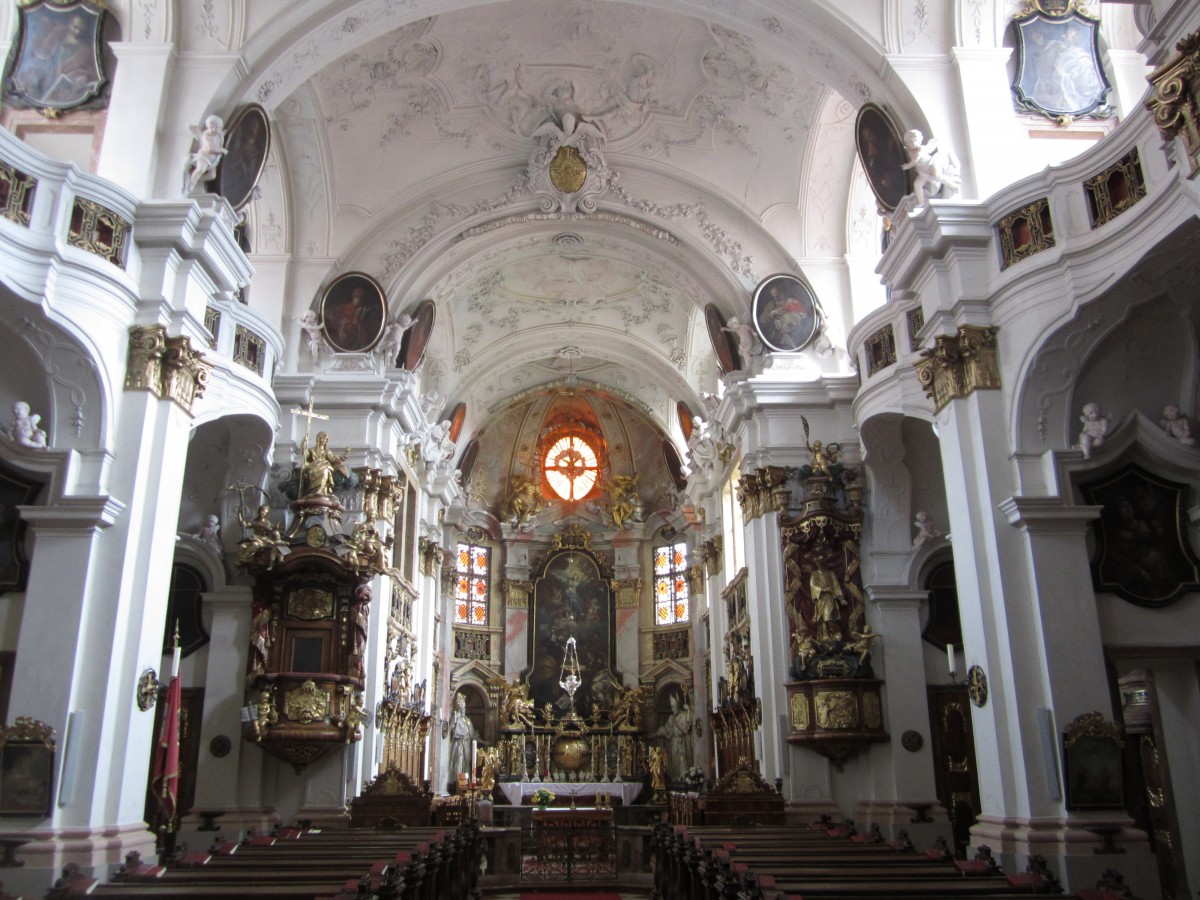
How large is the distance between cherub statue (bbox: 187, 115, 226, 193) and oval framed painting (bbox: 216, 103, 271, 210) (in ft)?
1.11

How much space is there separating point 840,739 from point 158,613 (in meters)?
9.69

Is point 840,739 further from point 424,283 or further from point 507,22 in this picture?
point 507,22

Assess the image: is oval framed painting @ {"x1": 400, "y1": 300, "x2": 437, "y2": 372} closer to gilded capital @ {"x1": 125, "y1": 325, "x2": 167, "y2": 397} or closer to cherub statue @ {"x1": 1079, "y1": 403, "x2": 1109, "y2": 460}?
gilded capital @ {"x1": 125, "y1": 325, "x2": 167, "y2": 397}

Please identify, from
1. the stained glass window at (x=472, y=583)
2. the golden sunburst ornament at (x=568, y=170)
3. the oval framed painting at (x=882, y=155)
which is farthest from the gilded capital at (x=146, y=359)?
the stained glass window at (x=472, y=583)

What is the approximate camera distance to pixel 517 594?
30656mm

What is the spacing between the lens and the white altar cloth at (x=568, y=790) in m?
23.0

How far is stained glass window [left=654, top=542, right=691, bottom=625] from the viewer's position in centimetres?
3009

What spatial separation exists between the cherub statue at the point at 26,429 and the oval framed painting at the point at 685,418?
16.1m

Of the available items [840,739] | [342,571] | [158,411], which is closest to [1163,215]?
[840,739]

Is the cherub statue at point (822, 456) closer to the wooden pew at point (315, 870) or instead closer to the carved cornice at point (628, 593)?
the wooden pew at point (315, 870)

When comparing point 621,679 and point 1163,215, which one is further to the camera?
point 621,679

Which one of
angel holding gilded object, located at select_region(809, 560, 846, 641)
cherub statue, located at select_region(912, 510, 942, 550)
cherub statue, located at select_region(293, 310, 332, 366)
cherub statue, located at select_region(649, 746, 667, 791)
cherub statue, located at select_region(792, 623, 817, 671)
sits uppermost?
cherub statue, located at select_region(293, 310, 332, 366)

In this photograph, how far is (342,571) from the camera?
51.1 ft

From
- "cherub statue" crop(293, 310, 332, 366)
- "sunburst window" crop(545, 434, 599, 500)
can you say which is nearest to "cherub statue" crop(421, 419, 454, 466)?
"cherub statue" crop(293, 310, 332, 366)
